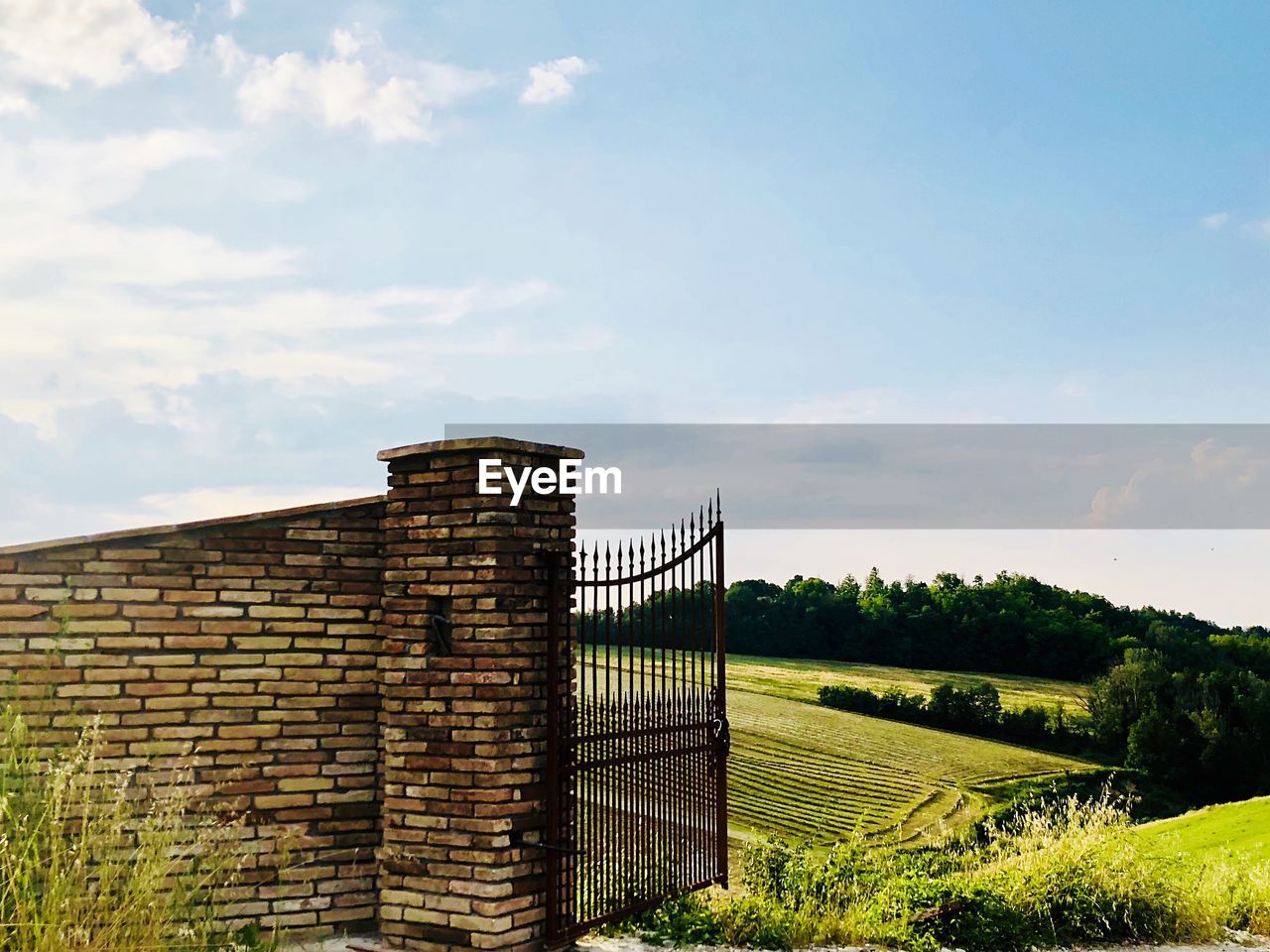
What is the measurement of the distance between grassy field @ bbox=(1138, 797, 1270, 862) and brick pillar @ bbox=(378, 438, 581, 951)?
11339mm

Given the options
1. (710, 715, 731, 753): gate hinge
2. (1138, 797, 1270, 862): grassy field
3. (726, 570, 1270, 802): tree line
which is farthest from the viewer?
(726, 570, 1270, 802): tree line

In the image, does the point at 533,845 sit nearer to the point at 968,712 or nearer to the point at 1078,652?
the point at 968,712

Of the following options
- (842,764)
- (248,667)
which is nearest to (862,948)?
(248,667)

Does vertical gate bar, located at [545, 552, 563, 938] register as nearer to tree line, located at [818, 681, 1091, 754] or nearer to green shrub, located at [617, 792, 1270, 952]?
green shrub, located at [617, 792, 1270, 952]

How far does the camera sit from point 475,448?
232 inches

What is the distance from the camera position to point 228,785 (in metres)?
5.93

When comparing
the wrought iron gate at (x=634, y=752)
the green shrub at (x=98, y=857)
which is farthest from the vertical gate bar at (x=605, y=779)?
the green shrub at (x=98, y=857)

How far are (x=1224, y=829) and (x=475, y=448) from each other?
19.0 m

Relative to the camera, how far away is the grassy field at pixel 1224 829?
15547mm

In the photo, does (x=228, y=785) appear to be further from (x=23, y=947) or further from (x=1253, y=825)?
(x=1253, y=825)

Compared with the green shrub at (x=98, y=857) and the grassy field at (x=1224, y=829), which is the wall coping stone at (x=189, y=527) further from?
the grassy field at (x=1224, y=829)

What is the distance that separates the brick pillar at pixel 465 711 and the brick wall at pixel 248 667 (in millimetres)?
257

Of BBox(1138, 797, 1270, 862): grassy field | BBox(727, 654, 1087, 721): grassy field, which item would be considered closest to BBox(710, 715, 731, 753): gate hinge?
BBox(1138, 797, 1270, 862): grassy field

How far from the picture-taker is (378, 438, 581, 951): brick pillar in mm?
5727
